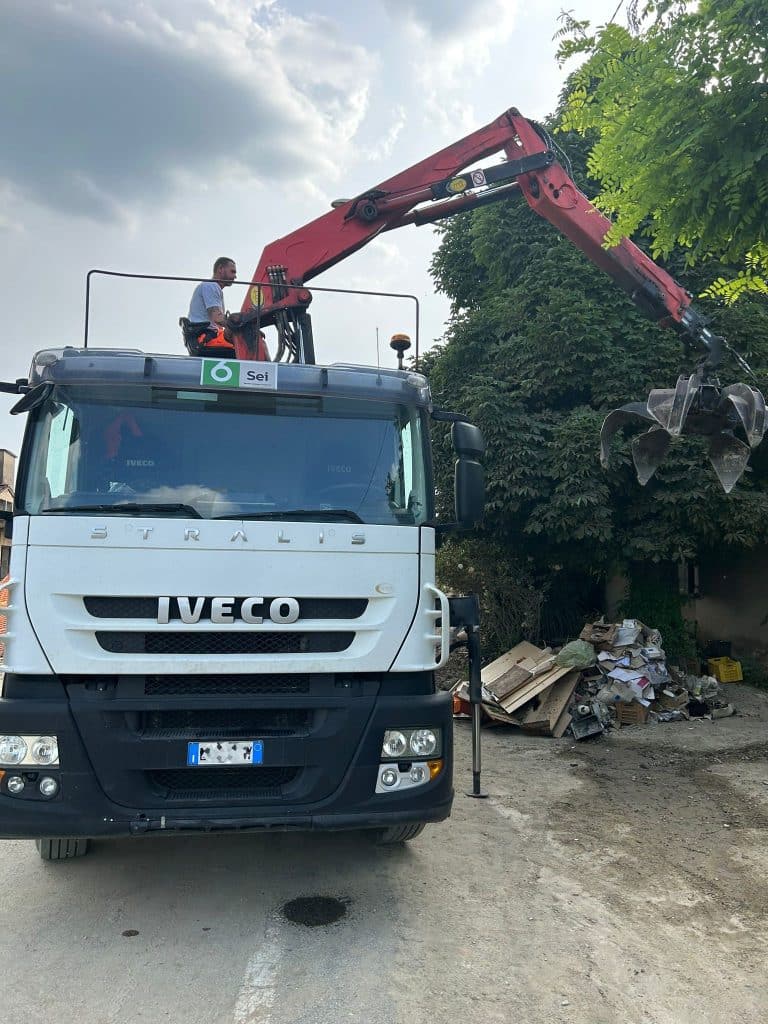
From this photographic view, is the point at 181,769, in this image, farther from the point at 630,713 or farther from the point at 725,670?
the point at 725,670

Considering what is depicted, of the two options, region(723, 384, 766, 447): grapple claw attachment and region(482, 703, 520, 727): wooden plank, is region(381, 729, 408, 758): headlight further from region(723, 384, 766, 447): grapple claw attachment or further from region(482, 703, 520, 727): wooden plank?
region(482, 703, 520, 727): wooden plank

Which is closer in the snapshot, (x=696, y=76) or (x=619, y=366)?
(x=696, y=76)

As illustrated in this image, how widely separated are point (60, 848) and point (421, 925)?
2.22 meters

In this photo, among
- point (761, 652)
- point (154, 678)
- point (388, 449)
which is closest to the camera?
point (154, 678)

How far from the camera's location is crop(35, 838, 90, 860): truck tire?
4.60m

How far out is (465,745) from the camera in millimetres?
8297

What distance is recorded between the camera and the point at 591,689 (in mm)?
9156

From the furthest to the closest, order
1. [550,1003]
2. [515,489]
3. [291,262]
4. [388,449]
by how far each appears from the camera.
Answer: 1. [515,489]
2. [291,262]
3. [388,449]
4. [550,1003]

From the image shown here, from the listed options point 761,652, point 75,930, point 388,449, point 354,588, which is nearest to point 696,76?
point 388,449

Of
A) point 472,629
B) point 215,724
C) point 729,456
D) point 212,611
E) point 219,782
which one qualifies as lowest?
point 219,782

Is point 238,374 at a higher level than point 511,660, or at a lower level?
higher

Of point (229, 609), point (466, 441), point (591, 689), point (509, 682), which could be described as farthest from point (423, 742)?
point (591, 689)

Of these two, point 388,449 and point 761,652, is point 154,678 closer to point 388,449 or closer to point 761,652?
point 388,449

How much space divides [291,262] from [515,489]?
4.07m
